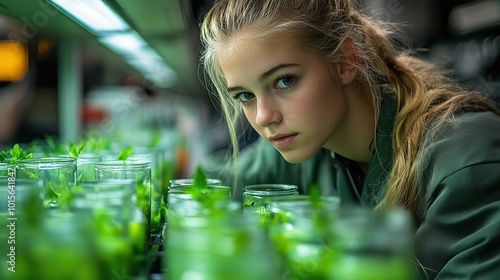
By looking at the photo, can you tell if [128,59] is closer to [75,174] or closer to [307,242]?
[75,174]

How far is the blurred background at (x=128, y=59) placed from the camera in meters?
1.63

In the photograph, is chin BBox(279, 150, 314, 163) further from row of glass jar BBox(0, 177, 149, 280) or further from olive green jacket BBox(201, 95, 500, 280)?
row of glass jar BBox(0, 177, 149, 280)

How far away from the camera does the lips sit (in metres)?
1.34

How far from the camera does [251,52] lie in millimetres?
1271

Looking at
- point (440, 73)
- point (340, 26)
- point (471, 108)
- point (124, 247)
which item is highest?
point (340, 26)

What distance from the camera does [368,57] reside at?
149 centimetres

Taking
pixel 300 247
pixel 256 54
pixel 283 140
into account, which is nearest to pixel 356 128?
pixel 283 140

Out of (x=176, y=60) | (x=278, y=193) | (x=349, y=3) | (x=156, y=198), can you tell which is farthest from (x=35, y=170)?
(x=176, y=60)

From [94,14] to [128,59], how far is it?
1.18m

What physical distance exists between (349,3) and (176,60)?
1.36m

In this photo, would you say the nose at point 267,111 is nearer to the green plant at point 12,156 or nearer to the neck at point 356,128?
→ the neck at point 356,128

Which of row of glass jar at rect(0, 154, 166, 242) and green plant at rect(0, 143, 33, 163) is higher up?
green plant at rect(0, 143, 33, 163)

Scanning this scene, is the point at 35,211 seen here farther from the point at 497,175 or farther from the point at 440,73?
the point at 440,73

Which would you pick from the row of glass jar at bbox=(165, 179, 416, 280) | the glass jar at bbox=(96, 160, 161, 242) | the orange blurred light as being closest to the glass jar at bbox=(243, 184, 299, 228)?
the glass jar at bbox=(96, 160, 161, 242)
